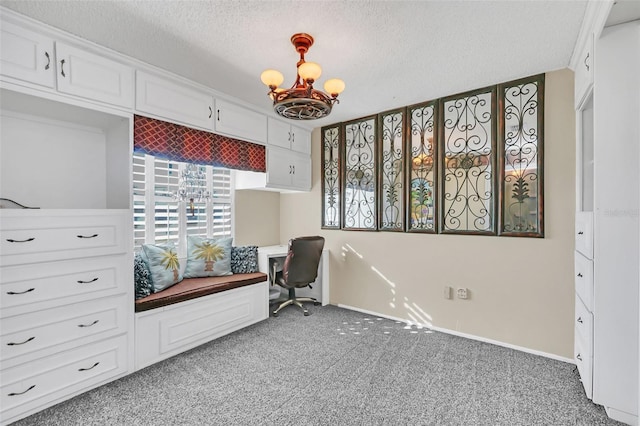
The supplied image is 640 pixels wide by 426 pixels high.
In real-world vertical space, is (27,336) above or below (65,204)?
below

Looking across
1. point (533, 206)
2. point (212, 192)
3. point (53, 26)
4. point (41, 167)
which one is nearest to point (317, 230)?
point (212, 192)

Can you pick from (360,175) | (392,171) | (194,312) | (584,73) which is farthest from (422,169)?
(194,312)

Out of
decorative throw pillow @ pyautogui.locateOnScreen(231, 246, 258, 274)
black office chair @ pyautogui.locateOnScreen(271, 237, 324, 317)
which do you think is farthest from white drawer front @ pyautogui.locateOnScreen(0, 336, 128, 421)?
black office chair @ pyautogui.locateOnScreen(271, 237, 324, 317)

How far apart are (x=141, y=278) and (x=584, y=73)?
12.2 feet

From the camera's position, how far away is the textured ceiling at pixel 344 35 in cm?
184

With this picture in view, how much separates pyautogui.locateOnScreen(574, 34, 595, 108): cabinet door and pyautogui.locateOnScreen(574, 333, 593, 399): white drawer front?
1.75m

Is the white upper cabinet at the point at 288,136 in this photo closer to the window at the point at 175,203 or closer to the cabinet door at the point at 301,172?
the cabinet door at the point at 301,172

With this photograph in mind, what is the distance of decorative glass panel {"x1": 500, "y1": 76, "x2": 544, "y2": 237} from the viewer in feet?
8.84

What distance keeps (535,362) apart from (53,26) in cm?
432

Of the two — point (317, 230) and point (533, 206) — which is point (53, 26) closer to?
point (317, 230)

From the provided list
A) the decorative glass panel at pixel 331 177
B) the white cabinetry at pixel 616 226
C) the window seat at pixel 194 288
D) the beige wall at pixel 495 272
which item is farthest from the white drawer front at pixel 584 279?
the window seat at pixel 194 288

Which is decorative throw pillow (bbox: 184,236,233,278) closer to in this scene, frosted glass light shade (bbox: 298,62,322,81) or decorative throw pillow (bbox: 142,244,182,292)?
decorative throw pillow (bbox: 142,244,182,292)

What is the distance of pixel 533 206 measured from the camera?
8.95 feet

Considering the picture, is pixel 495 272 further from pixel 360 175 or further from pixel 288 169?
pixel 288 169
